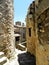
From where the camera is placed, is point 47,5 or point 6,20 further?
point 6,20

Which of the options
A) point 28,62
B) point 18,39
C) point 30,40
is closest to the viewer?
point 28,62

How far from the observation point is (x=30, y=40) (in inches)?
310

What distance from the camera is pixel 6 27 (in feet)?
21.8

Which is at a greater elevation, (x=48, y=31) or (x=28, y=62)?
(x=48, y=31)

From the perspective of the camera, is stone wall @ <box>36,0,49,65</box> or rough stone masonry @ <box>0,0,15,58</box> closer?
stone wall @ <box>36,0,49,65</box>

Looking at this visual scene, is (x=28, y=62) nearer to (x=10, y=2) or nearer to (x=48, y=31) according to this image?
(x=10, y=2)

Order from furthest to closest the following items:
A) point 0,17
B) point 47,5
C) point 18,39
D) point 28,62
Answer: point 18,39 < point 0,17 < point 28,62 < point 47,5

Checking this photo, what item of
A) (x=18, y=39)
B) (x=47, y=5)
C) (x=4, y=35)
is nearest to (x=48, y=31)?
(x=47, y=5)

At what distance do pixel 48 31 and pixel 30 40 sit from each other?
548cm

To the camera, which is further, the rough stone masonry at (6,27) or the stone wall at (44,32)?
the rough stone masonry at (6,27)

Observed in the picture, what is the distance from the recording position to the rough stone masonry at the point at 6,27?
21.4 feet

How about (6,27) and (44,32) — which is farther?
(6,27)

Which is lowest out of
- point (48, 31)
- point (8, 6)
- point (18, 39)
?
point (18, 39)

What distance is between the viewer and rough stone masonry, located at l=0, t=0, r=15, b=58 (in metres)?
6.52
